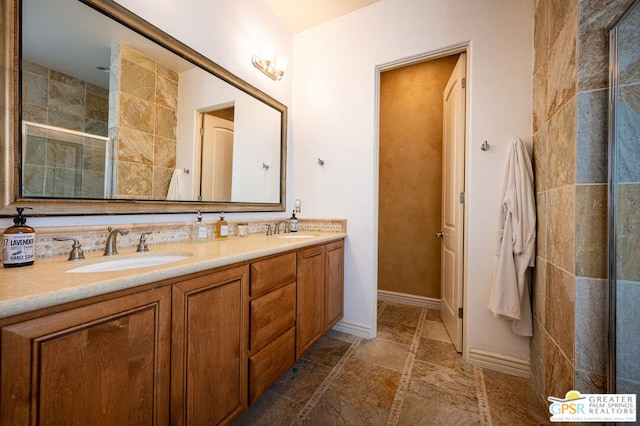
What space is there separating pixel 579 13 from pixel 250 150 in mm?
2005

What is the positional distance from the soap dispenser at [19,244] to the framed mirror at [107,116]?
10cm

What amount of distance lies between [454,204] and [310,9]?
2.10 metres

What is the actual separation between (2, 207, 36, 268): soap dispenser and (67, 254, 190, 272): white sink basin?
0.15m

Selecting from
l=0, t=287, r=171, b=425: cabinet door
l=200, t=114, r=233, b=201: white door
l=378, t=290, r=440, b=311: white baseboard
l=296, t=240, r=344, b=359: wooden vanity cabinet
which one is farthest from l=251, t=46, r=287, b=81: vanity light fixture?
l=378, t=290, r=440, b=311: white baseboard

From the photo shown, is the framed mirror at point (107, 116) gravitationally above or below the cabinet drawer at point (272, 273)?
above

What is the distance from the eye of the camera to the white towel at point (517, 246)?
1.57 meters

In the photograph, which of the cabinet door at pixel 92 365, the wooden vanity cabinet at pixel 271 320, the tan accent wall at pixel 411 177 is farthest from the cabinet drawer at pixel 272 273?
the tan accent wall at pixel 411 177

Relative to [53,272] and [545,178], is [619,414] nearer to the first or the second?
[545,178]

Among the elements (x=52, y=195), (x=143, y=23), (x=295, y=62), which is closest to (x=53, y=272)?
(x=52, y=195)

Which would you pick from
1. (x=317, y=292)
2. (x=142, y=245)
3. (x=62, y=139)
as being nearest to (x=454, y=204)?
(x=317, y=292)

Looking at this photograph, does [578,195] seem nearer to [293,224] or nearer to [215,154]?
[293,224]

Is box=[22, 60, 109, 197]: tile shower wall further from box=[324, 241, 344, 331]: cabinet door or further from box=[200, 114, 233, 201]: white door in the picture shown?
box=[324, 241, 344, 331]: cabinet door

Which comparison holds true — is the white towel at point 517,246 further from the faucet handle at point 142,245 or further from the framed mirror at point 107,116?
the faucet handle at point 142,245

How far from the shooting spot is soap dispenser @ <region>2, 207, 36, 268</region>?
2.74 feet
